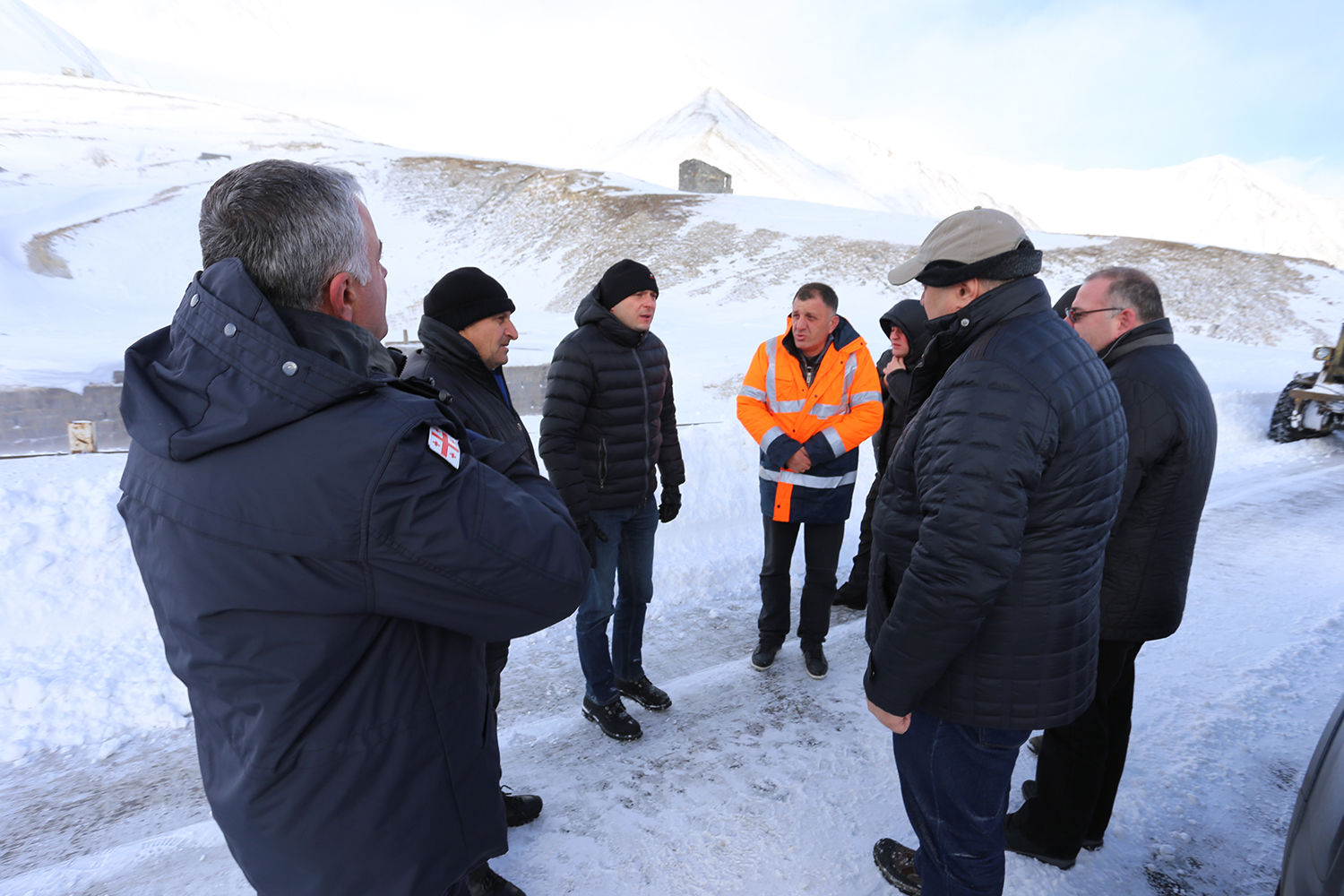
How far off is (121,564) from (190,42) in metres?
228

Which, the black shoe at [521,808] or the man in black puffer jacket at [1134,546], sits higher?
the man in black puffer jacket at [1134,546]

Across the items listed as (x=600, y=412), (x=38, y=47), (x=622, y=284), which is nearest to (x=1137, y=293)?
(x=622, y=284)

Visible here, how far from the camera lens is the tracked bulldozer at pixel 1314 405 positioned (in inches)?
387

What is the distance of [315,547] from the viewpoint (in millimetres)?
Result: 1177

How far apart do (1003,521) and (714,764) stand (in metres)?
2.22

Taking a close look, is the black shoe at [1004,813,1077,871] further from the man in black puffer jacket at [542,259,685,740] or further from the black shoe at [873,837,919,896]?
the man in black puffer jacket at [542,259,685,740]

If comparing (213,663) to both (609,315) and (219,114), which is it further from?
(219,114)

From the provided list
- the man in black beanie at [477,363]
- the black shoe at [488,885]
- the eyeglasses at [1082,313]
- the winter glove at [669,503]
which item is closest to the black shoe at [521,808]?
the man in black beanie at [477,363]

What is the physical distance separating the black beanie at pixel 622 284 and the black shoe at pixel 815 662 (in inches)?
94.0

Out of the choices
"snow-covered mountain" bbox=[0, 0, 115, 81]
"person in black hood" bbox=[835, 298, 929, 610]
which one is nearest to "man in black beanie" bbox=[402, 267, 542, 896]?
"person in black hood" bbox=[835, 298, 929, 610]

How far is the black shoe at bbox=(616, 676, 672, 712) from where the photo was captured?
379cm

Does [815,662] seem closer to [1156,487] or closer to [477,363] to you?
[1156,487]

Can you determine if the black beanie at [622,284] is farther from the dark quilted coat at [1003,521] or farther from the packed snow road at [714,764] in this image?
the packed snow road at [714,764]

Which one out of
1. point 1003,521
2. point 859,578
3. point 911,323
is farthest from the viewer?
point 859,578
